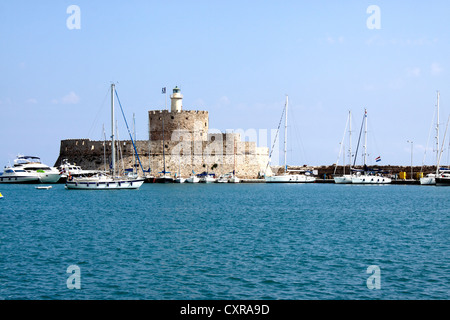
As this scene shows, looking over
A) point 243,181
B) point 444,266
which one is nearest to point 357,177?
point 243,181

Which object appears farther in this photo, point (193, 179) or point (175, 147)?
point (175, 147)

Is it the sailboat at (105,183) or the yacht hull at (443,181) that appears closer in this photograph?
the sailboat at (105,183)

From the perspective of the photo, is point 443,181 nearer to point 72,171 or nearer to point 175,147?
point 175,147

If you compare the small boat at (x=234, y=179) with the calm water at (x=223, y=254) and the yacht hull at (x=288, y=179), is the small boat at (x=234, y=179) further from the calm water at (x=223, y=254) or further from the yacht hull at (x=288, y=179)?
the calm water at (x=223, y=254)

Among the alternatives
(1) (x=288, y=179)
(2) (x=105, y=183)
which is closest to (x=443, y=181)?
(1) (x=288, y=179)

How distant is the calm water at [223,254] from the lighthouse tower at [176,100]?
2835 centimetres

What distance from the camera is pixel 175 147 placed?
2040 inches

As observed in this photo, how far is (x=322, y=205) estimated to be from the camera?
28.1 metres

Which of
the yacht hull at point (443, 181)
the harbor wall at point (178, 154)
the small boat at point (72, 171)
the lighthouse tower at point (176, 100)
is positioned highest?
the lighthouse tower at point (176, 100)

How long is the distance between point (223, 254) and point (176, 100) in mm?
39658

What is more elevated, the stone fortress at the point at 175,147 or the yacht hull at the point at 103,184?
the stone fortress at the point at 175,147

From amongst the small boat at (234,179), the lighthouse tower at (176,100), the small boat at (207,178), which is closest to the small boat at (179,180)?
the small boat at (207,178)

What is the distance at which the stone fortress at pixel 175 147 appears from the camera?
51656 mm
